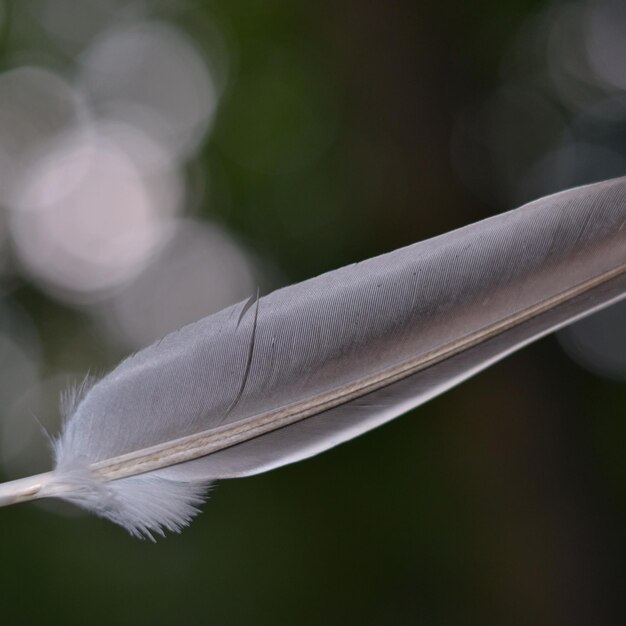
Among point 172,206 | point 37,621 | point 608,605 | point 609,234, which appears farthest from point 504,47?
point 37,621

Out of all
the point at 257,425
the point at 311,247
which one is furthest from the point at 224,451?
the point at 311,247

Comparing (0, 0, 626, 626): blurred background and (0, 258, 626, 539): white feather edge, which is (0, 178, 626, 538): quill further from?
(0, 0, 626, 626): blurred background

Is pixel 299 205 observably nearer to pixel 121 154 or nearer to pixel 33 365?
pixel 121 154

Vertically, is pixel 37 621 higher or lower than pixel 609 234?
lower

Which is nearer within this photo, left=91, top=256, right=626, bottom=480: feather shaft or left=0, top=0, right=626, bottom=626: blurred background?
left=91, top=256, right=626, bottom=480: feather shaft

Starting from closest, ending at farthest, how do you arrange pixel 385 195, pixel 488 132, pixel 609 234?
pixel 609 234 < pixel 385 195 < pixel 488 132

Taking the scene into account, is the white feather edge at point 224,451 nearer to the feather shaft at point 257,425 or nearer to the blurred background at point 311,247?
the feather shaft at point 257,425

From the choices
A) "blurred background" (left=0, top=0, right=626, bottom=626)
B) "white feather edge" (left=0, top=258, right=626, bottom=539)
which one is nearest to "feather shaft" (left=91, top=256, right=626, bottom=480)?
"white feather edge" (left=0, top=258, right=626, bottom=539)

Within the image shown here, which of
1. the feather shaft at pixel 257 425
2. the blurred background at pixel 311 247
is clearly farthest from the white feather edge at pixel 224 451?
the blurred background at pixel 311 247
